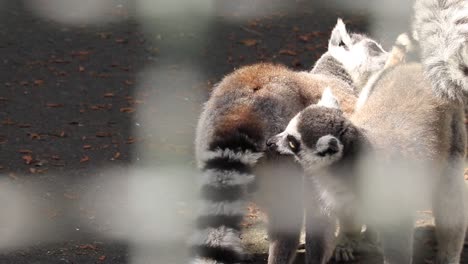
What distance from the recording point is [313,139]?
2.48m

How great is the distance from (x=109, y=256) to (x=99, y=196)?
1.65 ft

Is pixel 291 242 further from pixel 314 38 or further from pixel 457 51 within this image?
pixel 314 38

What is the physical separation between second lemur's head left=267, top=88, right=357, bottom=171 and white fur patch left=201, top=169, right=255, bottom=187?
148 mm

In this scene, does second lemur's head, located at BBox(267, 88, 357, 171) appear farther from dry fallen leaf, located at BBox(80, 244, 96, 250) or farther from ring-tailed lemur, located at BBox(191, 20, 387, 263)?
dry fallen leaf, located at BBox(80, 244, 96, 250)

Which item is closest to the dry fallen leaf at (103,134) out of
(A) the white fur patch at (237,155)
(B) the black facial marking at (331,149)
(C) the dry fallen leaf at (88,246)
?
(C) the dry fallen leaf at (88,246)

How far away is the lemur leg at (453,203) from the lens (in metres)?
2.76

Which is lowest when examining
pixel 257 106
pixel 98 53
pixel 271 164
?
pixel 271 164

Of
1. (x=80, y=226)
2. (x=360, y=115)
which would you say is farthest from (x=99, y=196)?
(x=360, y=115)

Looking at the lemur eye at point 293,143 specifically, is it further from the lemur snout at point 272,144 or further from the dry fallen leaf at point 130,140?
the dry fallen leaf at point 130,140

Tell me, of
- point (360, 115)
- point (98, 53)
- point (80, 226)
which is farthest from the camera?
point (98, 53)

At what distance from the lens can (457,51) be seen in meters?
2.50

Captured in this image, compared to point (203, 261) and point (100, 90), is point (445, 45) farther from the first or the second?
point (100, 90)

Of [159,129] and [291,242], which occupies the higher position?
[159,129]

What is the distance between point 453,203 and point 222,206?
0.88 metres
